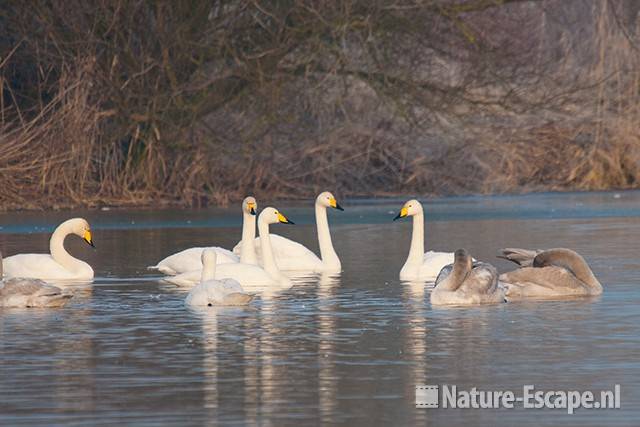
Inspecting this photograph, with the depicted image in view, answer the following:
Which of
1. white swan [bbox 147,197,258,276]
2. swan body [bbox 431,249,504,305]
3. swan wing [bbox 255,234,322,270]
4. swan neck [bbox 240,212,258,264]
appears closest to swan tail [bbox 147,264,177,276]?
white swan [bbox 147,197,258,276]

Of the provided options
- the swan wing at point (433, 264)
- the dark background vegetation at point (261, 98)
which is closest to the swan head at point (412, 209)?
the swan wing at point (433, 264)

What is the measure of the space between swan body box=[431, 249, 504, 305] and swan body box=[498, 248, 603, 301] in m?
0.47

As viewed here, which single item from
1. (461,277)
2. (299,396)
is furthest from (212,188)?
(299,396)

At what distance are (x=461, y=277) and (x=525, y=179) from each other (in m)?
19.2

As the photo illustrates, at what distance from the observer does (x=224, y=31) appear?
25.4 meters

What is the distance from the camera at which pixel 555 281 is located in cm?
1219

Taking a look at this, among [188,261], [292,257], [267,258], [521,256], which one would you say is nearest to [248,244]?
[188,261]

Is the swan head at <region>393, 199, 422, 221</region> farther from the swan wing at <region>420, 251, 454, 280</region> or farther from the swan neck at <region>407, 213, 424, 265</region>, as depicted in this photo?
the swan wing at <region>420, 251, 454, 280</region>

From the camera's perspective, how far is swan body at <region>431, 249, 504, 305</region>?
37.7 ft

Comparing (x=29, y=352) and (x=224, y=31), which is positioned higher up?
(x=224, y=31)

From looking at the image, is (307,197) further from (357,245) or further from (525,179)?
(357,245)

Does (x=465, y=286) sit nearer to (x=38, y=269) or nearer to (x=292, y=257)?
(x=292, y=257)

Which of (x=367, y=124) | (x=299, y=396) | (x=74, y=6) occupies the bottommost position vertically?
(x=299, y=396)

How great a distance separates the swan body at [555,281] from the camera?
12125mm
